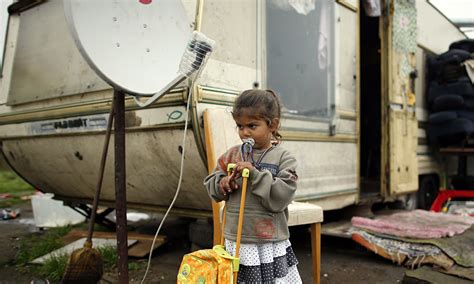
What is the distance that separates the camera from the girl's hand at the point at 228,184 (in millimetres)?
1859

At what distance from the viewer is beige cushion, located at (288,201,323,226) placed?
2.82 m

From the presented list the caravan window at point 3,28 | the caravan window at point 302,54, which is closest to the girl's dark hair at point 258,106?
the caravan window at point 302,54

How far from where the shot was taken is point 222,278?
1.68 m

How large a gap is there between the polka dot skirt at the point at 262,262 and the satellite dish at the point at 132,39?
101 centimetres

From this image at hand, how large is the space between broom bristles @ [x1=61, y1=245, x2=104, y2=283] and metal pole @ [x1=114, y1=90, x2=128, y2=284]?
0.41 meters

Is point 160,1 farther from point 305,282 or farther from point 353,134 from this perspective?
point 353,134

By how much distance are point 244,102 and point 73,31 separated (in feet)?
3.02

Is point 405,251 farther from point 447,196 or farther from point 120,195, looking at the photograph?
point 447,196

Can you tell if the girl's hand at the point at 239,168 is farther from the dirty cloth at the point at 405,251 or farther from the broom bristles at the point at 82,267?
the dirty cloth at the point at 405,251

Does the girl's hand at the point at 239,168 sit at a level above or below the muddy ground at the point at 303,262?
above

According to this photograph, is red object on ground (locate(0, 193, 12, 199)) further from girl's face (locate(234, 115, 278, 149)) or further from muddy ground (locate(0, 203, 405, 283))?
girl's face (locate(234, 115, 278, 149))

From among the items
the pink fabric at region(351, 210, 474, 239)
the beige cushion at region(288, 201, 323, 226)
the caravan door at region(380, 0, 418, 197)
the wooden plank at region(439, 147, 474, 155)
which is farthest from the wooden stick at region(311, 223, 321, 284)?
the wooden plank at region(439, 147, 474, 155)

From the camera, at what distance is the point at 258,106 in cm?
189

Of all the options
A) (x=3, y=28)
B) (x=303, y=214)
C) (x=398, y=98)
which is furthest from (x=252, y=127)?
(x=398, y=98)
